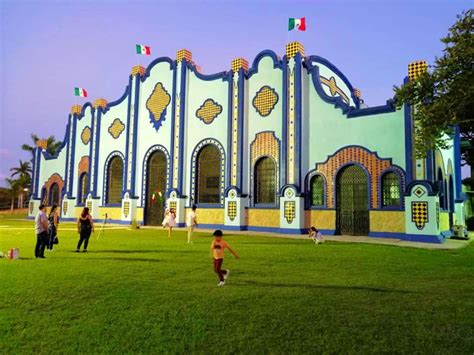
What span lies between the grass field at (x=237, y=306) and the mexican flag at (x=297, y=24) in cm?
1476

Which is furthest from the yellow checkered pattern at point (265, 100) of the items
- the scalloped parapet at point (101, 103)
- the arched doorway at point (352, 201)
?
the scalloped parapet at point (101, 103)

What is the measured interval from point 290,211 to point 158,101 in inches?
490

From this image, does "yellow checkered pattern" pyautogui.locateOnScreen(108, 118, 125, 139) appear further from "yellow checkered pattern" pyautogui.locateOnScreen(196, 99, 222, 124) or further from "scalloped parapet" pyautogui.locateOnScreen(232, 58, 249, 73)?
"scalloped parapet" pyautogui.locateOnScreen(232, 58, 249, 73)

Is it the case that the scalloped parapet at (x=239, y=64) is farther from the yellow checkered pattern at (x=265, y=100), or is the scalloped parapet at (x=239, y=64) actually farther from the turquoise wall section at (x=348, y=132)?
the turquoise wall section at (x=348, y=132)

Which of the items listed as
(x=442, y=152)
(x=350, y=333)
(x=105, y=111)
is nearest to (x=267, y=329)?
(x=350, y=333)

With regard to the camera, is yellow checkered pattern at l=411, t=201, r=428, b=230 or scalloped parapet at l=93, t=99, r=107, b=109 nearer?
yellow checkered pattern at l=411, t=201, r=428, b=230

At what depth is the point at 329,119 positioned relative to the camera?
754 inches

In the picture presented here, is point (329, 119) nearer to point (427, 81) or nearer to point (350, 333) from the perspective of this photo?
point (427, 81)

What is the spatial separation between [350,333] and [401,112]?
47.9 feet

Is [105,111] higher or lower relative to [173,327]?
higher

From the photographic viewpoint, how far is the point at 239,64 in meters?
22.1

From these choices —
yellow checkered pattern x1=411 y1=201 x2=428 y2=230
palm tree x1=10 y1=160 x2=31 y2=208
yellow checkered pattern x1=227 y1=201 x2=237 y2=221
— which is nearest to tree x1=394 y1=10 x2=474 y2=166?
yellow checkered pattern x1=411 y1=201 x2=428 y2=230

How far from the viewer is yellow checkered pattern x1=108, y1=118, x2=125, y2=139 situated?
2780 cm

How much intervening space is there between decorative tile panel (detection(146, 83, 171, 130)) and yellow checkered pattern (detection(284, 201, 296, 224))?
11.0m
